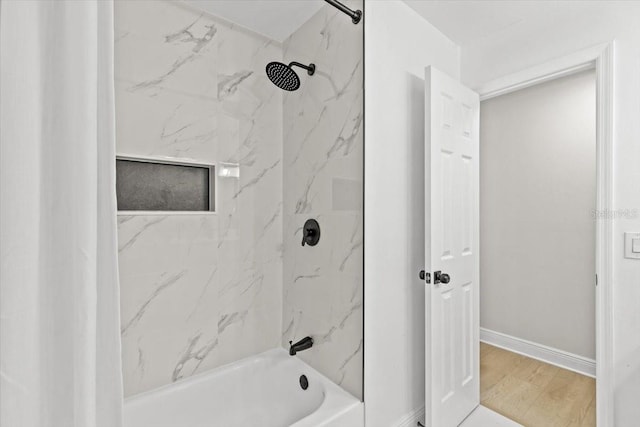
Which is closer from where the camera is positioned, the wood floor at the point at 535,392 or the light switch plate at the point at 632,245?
the light switch plate at the point at 632,245

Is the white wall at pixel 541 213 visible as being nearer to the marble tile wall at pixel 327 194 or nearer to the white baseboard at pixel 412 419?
the white baseboard at pixel 412 419

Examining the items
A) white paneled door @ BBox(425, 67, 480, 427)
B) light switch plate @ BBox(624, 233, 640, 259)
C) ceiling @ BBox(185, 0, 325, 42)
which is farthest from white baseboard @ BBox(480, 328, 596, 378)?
ceiling @ BBox(185, 0, 325, 42)

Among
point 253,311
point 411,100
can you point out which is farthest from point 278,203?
point 411,100

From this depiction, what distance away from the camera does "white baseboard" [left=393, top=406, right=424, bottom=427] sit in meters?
1.80

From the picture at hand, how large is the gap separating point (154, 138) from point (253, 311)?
3.95 ft

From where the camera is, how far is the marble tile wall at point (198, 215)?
1.64 metres

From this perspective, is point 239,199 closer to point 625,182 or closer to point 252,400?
point 252,400

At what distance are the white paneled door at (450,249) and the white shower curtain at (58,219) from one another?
1481mm

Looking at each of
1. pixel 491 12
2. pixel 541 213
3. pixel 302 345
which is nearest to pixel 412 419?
pixel 302 345

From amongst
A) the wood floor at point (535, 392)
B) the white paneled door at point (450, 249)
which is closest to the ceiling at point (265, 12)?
the white paneled door at point (450, 249)

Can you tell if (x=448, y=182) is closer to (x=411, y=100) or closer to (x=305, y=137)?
(x=411, y=100)

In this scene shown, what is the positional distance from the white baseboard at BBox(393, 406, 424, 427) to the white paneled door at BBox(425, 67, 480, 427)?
16 cm

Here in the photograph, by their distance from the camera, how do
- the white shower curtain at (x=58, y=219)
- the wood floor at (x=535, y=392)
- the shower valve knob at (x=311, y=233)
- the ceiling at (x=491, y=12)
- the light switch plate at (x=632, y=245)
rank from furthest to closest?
the wood floor at (x=535, y=392) < the shower valve knob at (x=311, y=233) < the ceiling at (x=491, y=12) < the light switch plate at (x=632, y=245) < the white shower curtain at (x=58, y=219)

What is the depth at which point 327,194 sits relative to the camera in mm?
1838
